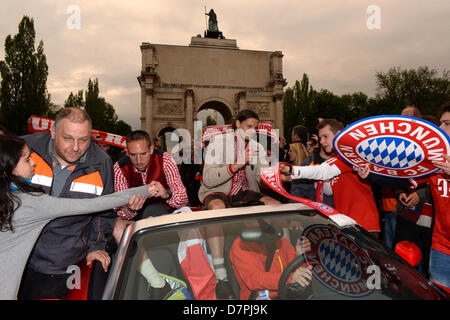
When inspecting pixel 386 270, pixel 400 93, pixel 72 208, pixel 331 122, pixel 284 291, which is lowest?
pixel 284 291

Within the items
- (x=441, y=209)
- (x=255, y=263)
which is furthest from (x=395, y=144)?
(x=255, y=263)

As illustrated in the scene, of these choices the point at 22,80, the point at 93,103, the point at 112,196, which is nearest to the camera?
the point at 112,196

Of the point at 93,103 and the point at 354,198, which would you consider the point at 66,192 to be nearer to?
the point at 354,198

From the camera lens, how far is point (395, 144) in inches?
84.7

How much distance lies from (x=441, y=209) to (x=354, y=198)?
0.79 m

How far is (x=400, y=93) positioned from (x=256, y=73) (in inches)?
767

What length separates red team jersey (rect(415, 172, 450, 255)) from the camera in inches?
93.7

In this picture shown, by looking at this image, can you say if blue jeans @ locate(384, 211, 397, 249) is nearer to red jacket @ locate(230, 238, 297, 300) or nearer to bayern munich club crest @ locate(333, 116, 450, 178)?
bayern munich club crest @ locate(333, 116, 450, 178)

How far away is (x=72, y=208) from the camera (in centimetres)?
223

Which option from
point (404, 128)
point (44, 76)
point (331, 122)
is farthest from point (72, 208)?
point (44, 76)

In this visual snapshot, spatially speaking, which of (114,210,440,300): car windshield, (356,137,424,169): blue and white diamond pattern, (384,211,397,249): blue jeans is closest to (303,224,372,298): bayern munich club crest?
(114,210,440,300): car windshield

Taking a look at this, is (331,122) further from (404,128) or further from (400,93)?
(400,93)

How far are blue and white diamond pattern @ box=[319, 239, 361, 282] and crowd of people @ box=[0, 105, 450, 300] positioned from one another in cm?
15
